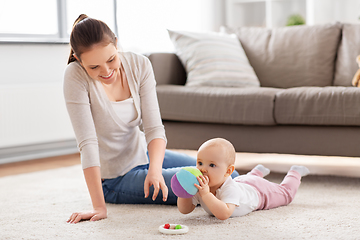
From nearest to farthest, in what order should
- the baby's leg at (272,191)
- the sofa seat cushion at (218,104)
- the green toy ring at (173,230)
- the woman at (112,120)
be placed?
the green toy ring at (173,230), the woman at (112,120), the baby's leg at (272,191), the sofa seat cushion at (218,104)

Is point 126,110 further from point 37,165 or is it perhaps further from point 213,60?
point 37,165

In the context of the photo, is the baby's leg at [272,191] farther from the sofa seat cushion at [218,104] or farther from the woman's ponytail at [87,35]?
the woman's ponytail at [87,35]

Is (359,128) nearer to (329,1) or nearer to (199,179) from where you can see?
(199,179)

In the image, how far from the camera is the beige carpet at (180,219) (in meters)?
1.24

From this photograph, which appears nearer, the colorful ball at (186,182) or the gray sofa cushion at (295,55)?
the colorful ball at (186,182)

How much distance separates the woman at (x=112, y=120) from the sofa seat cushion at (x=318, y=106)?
0.55 meters

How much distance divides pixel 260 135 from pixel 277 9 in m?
2.55

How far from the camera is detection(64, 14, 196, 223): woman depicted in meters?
1.35

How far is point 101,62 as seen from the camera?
1.34 metres

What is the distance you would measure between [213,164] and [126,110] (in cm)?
41

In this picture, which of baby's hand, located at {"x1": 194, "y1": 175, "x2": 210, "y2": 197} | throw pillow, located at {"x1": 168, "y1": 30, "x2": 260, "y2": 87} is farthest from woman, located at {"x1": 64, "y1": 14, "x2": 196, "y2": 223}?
throw pillow, located at {"x1": 168, "y1": 30, "x2": 260, "y2": 87}

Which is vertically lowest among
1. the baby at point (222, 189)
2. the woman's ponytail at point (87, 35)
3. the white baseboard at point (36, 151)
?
the white baseboard at point (36, 151)

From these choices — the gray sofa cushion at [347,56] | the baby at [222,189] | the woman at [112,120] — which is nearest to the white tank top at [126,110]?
the woman at [112,120]

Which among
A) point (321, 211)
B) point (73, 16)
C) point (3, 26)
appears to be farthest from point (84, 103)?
point (73, 16)
